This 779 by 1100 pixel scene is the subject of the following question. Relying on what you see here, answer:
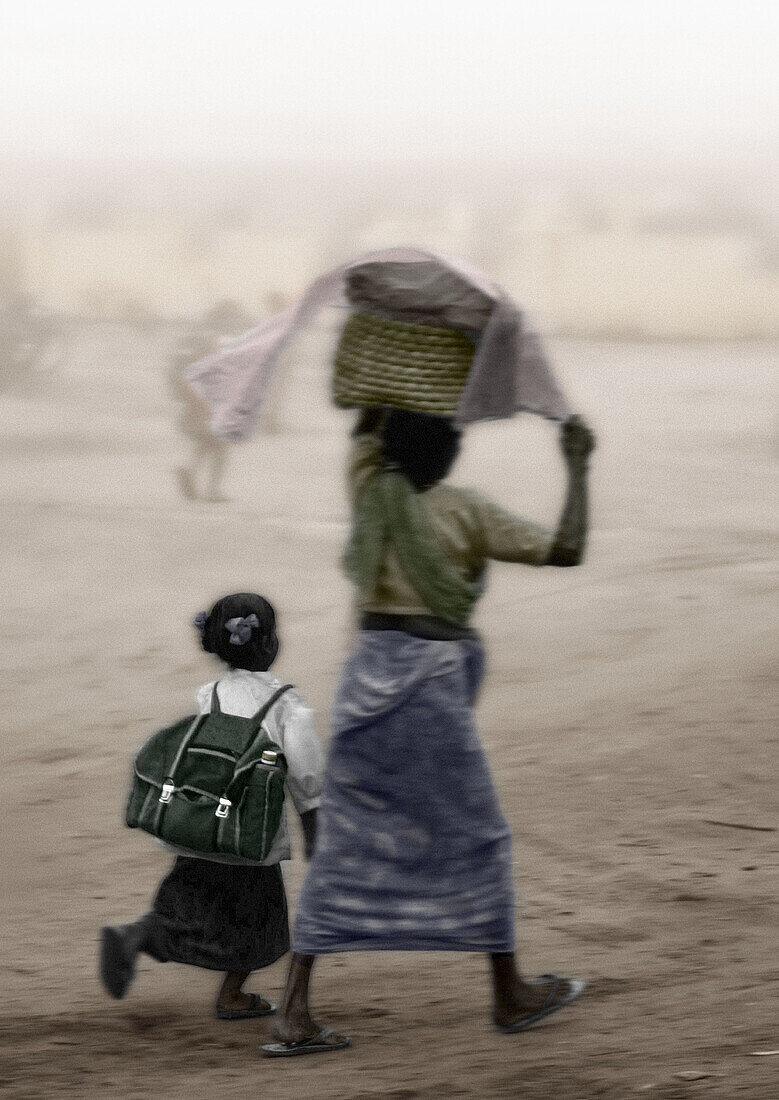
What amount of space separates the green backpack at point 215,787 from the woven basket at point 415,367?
77 centimetres

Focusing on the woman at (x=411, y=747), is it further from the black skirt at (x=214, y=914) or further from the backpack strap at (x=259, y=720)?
the black skirt at (x=214, y=914)

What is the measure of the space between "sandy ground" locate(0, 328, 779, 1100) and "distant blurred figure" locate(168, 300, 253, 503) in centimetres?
25

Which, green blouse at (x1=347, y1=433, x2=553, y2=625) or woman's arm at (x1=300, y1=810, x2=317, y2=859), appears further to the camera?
woman's arm at (x1=300, y1=810, x2=317, y2=859)

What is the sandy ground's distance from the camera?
3.60 m

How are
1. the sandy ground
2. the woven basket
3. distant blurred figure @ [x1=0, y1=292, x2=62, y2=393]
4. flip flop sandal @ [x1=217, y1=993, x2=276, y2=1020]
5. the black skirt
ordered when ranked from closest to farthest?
1. the woven basket
2. the sandy ground
3. the black skirt
4. flip flop sandal @ [x1=217, y1=993, x2=276, y2=1020]
5. distant blurred figure @ [x1=0, y1=292, x2=62, y2=393]

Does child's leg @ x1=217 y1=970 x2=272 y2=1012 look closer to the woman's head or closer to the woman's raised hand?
the woman's head

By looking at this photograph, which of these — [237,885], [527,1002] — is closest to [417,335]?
[237,885]

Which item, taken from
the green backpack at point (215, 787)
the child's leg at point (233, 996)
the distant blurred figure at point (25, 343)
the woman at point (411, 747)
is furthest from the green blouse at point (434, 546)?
the distant blurred figure at point (25, 343)

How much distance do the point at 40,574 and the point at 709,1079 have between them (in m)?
9.36

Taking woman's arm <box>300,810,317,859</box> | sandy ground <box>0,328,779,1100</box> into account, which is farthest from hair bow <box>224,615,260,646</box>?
woman's arm <box>300,810,317,859</box>

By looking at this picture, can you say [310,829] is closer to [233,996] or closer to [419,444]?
[233,996]

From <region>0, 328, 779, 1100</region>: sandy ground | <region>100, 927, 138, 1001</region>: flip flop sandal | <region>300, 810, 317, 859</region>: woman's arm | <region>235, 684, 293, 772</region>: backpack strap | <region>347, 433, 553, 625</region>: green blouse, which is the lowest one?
<region>0, 328, 779, 1100</region>: sandy ground

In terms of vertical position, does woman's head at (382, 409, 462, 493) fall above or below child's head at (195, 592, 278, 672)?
above

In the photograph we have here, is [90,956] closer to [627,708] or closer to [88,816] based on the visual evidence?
[88,816]
